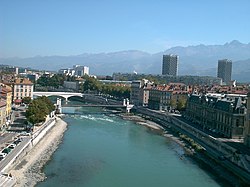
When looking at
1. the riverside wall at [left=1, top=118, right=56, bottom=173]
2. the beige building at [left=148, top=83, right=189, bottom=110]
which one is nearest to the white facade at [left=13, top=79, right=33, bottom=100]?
the riverside wall at [left=1, top=118, right=56, bottom=173]

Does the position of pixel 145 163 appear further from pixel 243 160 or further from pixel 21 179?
pixel 21 179

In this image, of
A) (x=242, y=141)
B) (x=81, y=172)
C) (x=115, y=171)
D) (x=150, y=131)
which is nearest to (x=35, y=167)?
(x=81, y=172)

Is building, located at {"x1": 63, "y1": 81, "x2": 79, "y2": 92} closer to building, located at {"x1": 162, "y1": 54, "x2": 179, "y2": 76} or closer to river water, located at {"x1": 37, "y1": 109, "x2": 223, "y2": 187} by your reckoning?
river water, located at {"x1": 37, "y1": 109, "x2": 223, "y2": 187}

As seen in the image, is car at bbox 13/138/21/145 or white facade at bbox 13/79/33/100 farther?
white facade at bbox 13/79/33/100

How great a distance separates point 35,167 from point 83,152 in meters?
5.62

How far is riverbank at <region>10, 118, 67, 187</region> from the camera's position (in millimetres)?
18547

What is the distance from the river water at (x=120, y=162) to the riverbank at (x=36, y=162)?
430mm

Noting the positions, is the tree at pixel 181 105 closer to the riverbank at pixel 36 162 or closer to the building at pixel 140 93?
the building at pixel 140 93

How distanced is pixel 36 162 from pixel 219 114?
50.3 ft

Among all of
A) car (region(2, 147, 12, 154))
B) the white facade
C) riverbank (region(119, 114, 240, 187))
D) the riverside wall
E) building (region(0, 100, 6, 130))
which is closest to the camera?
the riverside wall

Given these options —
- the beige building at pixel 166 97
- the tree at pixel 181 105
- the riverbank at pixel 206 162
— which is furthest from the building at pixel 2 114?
the beige building at pixel 166 97

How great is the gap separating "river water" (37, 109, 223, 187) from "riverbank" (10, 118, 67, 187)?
0.43m

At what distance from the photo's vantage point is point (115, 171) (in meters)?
21.7

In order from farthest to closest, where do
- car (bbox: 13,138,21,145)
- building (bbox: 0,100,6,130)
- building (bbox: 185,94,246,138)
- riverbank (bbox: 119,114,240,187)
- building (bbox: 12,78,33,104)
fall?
1. building (bbox: 12,78,33,104)
2. building (bbox: 185,94,246,138)
3. building (bbox: 0,100,6,130)
4. car (bbox: 13,138,21,145)
5. riverbank (bbox: 119,114,240,187)
